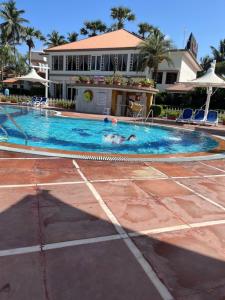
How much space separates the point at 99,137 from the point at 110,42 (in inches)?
997

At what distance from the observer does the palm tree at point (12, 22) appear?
151 feet

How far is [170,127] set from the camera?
58.9ft

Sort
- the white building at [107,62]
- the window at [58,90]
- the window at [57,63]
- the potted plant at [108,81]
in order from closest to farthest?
the potted plant at [108,81]
the white building at [107,62]
the window at [57,63]
the window at [58,90]

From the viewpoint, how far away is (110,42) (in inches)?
1396

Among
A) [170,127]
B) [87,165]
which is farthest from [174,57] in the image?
[87,165]

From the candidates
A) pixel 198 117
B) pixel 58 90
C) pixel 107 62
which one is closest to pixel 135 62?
pixel 107 62

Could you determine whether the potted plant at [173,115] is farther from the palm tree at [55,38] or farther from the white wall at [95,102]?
the palm tree at [55,38]

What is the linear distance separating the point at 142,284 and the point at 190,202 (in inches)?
93.0

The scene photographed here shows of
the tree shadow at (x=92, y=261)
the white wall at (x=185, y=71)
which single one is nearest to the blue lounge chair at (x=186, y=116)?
the white wall at (x=185, y=71)

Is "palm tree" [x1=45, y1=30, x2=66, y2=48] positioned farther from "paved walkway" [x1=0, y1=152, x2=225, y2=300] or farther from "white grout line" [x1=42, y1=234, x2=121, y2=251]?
"white grout line" [x1=42, y1=234, x2=121, y2=251]

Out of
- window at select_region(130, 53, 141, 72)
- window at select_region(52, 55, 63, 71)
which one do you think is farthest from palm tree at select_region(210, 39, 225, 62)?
window at select_region(52, 55, 63, 71)

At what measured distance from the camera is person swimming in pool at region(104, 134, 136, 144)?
1309 cm

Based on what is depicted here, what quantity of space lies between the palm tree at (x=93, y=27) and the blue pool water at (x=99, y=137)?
113 ft

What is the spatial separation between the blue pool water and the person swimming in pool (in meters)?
0.21
